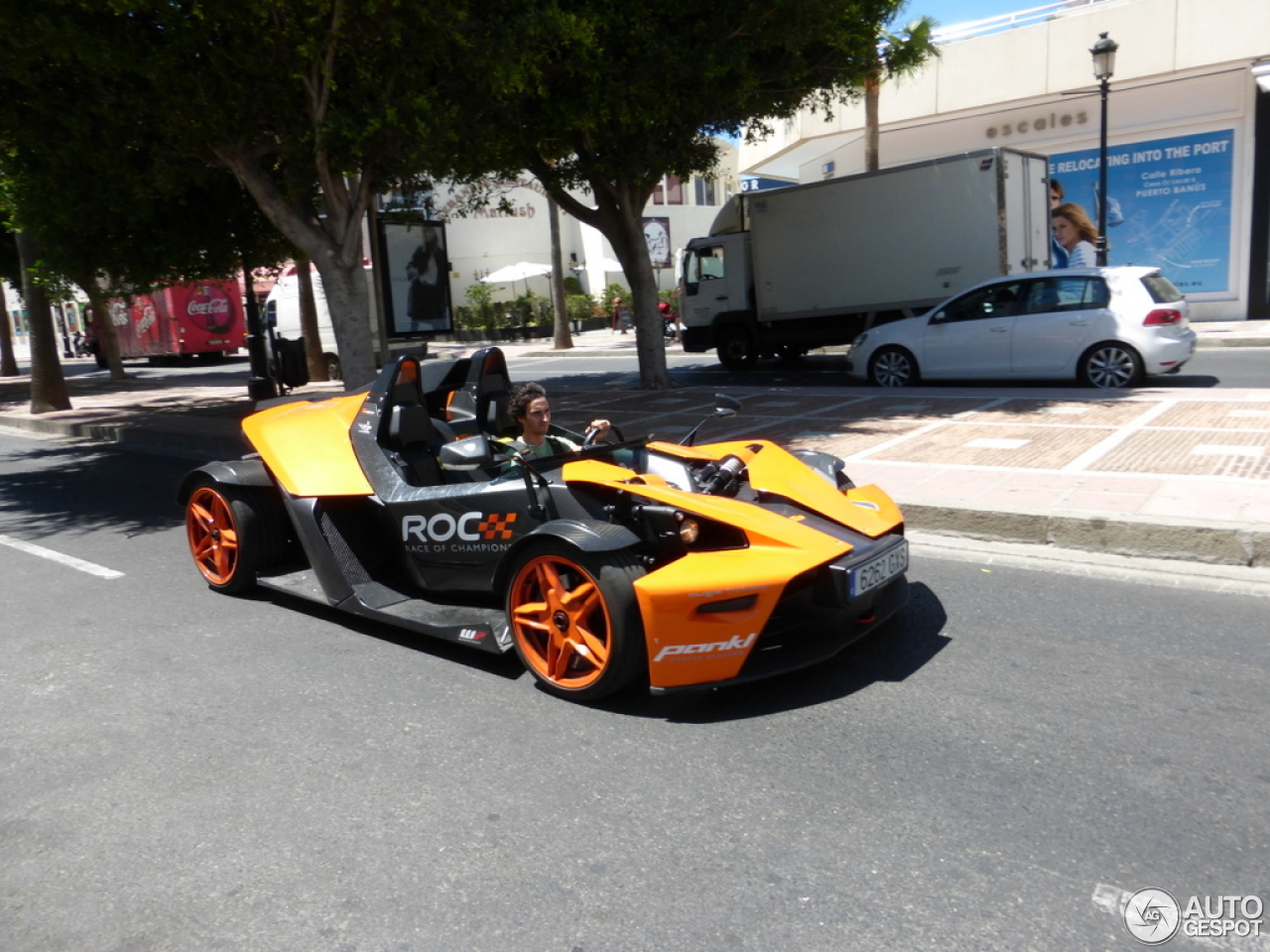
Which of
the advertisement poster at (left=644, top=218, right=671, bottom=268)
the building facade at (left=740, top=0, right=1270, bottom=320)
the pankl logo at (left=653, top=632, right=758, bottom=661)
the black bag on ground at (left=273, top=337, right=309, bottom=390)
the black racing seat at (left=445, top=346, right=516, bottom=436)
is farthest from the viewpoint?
the advertisement poster at (left=644, top=218, right=671, bottom=268)

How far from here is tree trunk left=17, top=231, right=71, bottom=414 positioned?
16234mm

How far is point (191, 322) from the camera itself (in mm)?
34688

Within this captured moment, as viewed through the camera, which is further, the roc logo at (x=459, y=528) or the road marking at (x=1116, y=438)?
the road marking at (x=1116, y=438)

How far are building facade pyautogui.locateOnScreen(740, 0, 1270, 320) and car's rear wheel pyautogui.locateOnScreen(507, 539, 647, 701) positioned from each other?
21144 millimetres

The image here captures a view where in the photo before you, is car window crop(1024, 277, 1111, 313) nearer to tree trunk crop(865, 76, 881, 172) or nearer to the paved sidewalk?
the paved sidewalk

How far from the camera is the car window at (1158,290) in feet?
39.7

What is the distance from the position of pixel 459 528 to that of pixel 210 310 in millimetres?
33488

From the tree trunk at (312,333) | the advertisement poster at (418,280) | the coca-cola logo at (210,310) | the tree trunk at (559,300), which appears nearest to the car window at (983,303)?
the advertisement poster at (418,280)

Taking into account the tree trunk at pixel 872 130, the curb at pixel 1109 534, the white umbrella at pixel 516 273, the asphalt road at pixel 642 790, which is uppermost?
the tree trunk at pixel 872 130

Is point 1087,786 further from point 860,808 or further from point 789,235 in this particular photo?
point 789,235

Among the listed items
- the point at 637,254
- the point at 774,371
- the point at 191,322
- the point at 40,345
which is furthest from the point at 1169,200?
the point at 191,322

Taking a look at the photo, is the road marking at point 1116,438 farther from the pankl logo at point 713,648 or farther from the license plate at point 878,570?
the pankl logo at point 713,648

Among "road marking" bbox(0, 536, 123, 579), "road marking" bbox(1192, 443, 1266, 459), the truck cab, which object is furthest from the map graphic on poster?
"road marking" bbox(0, 536, 123, 579)

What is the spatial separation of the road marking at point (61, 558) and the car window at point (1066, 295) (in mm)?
10705
